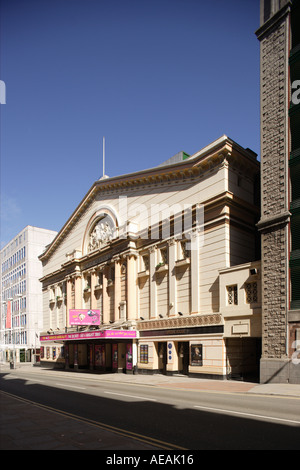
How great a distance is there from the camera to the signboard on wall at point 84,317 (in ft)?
120

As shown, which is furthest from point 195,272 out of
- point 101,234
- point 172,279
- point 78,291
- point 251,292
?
point 78,291

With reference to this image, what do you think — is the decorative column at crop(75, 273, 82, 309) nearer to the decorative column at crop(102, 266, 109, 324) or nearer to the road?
the decorative column at crop(102, 266, 109, 324)

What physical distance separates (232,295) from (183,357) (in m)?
7.21

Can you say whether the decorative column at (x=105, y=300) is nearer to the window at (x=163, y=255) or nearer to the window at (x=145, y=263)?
the window at (x=145, y=263)

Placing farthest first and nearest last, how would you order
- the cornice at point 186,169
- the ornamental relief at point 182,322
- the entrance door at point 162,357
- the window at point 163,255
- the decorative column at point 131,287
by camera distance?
the decorative column at point 131,287 → the window at point 163,255 → the entrance door at point 162,357 → the cornice at point 186,169 → the ornamental relief at point 182,322

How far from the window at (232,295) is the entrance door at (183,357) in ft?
→ 18.7

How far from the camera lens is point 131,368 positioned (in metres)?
33.7

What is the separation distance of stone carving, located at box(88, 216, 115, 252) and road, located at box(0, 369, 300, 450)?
928 inches

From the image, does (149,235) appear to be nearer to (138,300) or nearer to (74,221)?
(138,300)

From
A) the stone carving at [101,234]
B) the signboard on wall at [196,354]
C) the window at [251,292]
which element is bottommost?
the signboard on wall at [196,354]

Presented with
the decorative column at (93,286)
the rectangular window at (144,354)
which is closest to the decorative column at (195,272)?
the rectangular window at (144,354)

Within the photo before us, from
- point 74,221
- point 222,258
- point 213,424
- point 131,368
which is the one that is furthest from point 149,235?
point 213,424

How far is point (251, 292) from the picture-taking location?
2472 centimetres
